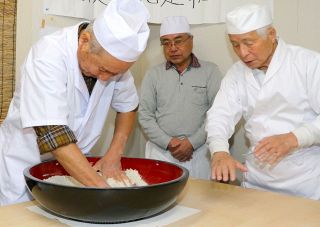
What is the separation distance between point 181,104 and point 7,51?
1041 millimetres

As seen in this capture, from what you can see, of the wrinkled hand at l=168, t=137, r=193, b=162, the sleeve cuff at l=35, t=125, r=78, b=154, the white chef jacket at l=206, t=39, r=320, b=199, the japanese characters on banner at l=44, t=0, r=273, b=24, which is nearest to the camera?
the sleeve cuff at l=35, t=125, r=78, b=154

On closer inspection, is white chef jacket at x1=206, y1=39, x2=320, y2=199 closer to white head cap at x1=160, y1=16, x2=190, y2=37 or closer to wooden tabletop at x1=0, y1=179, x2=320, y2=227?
wooden tabletop at x1=0, y1=179, x2=320, y2=227

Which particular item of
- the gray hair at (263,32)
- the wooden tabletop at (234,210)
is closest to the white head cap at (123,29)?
the wooden tabletop at (234,210)

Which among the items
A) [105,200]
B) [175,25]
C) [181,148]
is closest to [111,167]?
[105,200]

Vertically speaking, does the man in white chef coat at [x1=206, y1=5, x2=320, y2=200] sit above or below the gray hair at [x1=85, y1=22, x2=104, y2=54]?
below

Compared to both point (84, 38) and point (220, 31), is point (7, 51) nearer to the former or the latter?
point (84, 38)

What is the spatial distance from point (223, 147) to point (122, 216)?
582 millimetres

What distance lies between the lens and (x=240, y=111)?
1593mm

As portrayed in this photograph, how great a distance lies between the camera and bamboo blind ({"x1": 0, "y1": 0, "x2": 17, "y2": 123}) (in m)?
1.83

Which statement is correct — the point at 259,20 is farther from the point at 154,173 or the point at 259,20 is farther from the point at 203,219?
the point at 203,219

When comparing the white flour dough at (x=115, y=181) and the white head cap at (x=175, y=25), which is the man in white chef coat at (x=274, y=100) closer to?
the white flour dough at (x=115, y=181)

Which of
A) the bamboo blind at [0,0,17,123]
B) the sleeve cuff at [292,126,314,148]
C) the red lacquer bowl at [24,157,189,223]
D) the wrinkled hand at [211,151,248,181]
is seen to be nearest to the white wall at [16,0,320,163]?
the bamboo blind at [0,0,17,123]

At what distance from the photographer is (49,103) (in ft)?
3.42

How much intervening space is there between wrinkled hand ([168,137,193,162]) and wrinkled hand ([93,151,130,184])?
40.8 inches
